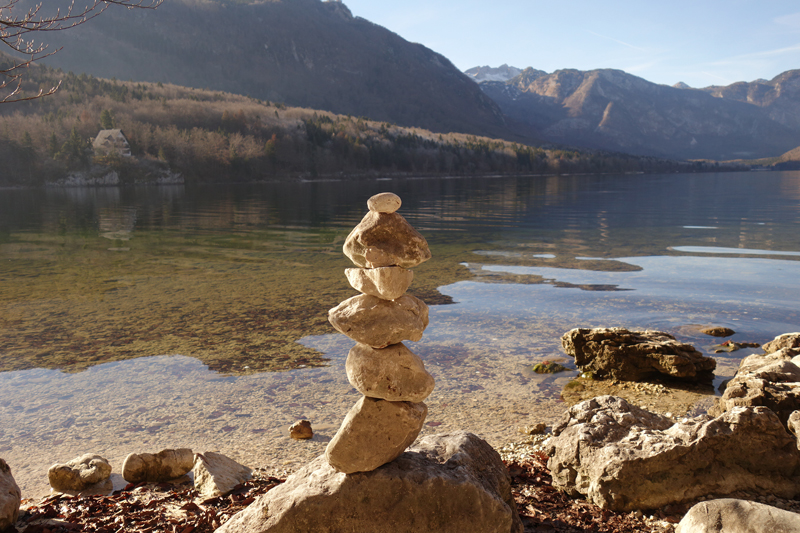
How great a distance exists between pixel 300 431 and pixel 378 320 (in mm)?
2993

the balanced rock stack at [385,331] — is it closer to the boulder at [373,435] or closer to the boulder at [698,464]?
the boulder at [373,435]

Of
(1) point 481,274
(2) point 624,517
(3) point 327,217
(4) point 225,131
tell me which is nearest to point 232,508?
(2) point 624,517

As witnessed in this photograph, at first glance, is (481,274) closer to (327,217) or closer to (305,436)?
(305,436)

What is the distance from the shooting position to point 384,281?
4.57m

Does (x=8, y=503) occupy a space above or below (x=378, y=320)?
below

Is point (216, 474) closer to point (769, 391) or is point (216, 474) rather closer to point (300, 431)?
point (300, 431)

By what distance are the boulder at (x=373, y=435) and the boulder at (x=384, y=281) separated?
0.88m

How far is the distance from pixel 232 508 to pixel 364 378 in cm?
176

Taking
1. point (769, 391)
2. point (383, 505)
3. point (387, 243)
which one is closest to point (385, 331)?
point (387, 243)

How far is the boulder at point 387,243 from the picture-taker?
4574 mm

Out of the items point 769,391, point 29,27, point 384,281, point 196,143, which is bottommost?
point 769,391

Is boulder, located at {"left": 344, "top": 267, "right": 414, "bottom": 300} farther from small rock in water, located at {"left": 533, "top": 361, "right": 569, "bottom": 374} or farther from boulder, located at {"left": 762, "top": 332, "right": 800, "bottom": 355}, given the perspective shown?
boulder, located at {"left": 762, "top": 332, "right": 800, "bottom": 355}

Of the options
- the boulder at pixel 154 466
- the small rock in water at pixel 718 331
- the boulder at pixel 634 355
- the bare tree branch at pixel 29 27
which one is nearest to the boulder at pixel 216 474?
the boulder at pixel 154 466

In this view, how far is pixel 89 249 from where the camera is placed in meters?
24.5
